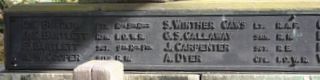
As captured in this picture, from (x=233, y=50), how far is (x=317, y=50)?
0.64 meters

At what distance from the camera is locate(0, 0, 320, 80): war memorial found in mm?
5746

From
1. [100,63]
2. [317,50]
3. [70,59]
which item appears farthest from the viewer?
[70,59]

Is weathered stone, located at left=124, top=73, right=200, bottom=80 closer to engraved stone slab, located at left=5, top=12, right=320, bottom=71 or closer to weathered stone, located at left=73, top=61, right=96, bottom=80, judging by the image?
engraved stone slab, located at left=5, top=12, right=320, bottom=71

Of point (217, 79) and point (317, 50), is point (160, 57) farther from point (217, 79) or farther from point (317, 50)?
point (317, 50)

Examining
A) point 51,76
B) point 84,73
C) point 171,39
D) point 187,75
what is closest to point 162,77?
point 187,75

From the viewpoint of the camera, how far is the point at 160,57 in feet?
19.5

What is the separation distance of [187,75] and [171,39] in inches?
12.7

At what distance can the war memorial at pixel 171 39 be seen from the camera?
5.75 m

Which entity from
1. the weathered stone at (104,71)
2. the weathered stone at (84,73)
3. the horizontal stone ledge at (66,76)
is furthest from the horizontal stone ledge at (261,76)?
the weathered stone at (84,73)

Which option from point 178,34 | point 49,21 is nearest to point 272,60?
point 178,34

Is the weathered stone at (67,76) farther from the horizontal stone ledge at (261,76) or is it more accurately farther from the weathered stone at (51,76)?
the horizontal stone ledge at (261,76)

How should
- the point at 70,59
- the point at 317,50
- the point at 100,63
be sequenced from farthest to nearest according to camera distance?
1. the point at 70,59
2. the point at 317,50
3. the point at 100,63

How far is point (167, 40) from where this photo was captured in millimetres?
5918

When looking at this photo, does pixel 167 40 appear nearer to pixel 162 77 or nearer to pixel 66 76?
pixel 162 77
